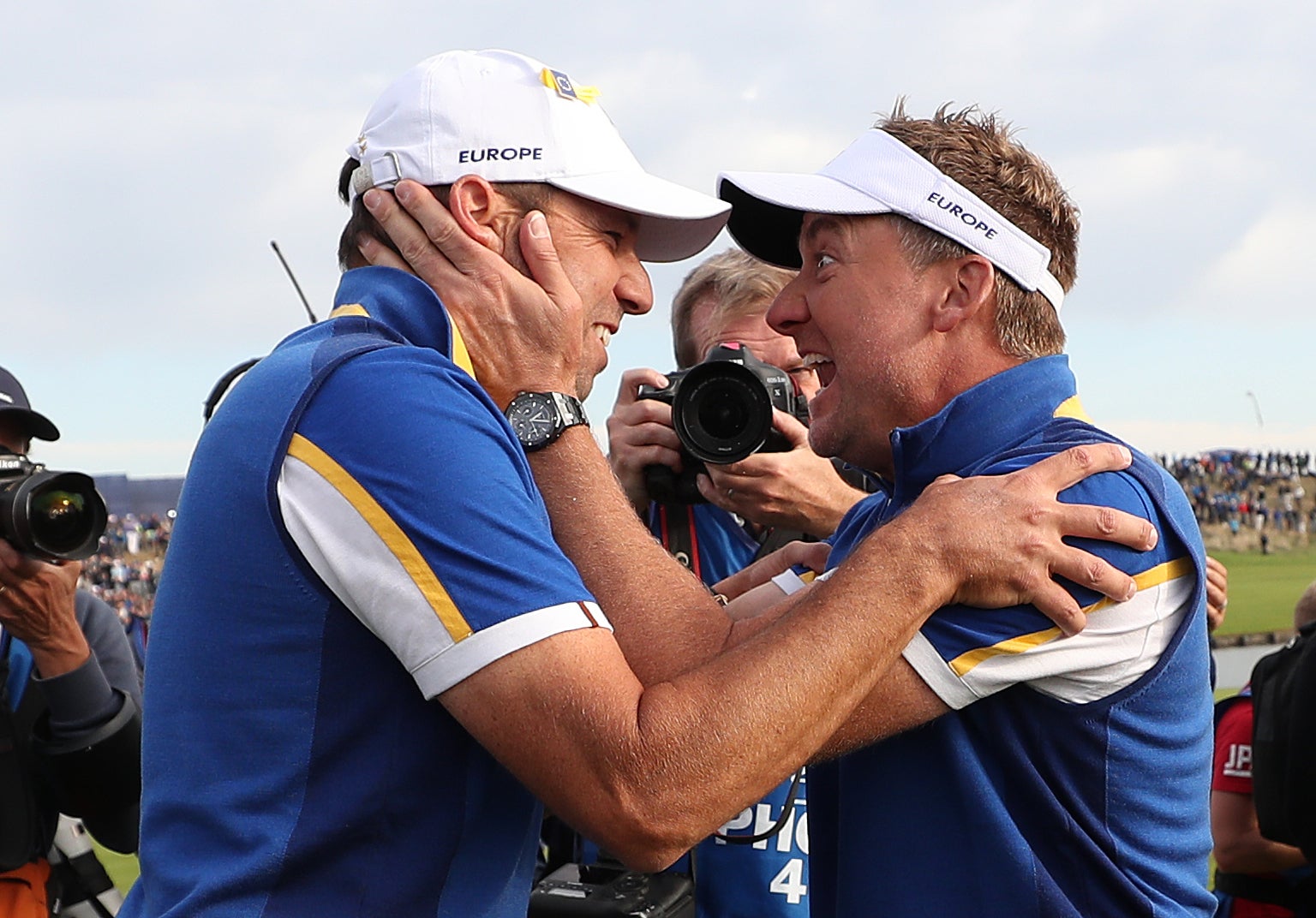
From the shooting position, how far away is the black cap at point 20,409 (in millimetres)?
4098

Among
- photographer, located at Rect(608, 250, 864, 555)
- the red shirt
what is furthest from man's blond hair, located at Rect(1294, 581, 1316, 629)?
photographer, located at Rect(608, 250, 864, 555)

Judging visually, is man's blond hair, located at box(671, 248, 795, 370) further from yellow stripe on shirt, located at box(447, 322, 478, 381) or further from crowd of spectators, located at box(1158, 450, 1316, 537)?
crowd of spectators, located at box(1158, 450, 1316, 537)

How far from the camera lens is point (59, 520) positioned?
389cm

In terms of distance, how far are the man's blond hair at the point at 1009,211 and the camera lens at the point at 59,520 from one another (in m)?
2.61

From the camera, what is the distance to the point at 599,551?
7.02 feet

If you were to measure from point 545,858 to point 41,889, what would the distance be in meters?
1.47

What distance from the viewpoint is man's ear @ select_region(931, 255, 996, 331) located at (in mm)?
2375

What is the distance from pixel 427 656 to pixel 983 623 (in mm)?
807

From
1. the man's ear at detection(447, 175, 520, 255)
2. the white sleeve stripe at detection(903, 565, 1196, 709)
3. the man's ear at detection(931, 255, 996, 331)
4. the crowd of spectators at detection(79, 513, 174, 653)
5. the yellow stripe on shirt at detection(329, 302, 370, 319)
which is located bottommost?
the crowd of spectators at detection(79, 513, 174, 653)

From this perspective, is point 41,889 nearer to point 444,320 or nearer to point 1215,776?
point 444,320

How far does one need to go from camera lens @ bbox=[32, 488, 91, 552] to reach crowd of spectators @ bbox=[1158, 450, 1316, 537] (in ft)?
169

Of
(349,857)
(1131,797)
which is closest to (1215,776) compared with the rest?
(1131,797)

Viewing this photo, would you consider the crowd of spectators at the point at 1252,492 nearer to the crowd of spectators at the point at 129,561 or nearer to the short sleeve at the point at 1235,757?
the crowd of spectators at the point at 129,561

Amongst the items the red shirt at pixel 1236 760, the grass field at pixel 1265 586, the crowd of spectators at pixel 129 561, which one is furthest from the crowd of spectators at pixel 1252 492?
the red shirt at pixel 1236 760
